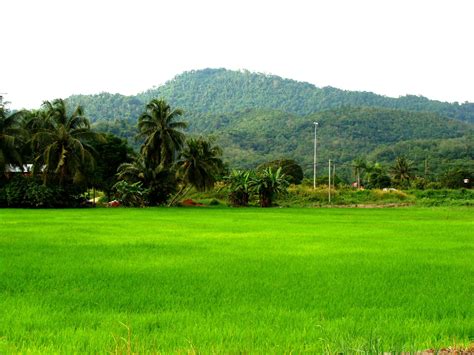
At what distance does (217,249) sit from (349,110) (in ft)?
385

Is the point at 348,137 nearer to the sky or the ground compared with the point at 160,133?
nearer to the sky

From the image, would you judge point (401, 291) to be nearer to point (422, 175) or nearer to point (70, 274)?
point (70, 274)

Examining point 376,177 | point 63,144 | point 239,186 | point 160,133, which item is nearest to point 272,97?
point 376,177

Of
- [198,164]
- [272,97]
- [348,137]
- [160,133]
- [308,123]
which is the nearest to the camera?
[198,164]

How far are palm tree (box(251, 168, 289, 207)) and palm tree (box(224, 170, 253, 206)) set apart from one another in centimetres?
69

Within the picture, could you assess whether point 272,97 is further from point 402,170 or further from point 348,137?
point 402,170

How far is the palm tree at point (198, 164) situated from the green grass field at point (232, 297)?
3106 centimetres

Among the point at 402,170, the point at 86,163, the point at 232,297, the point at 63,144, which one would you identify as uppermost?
the point at 63,144

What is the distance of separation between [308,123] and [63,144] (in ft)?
265

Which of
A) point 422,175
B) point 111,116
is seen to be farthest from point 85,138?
point 111,116

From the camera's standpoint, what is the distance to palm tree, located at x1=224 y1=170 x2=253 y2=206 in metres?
50.6

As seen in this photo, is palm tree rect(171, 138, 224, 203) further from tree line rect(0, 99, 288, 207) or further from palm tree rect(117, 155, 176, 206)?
palm tree rect(117, 155, 176, 206)

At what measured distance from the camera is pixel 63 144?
141 feet

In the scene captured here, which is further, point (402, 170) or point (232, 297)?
point (402, 170)
